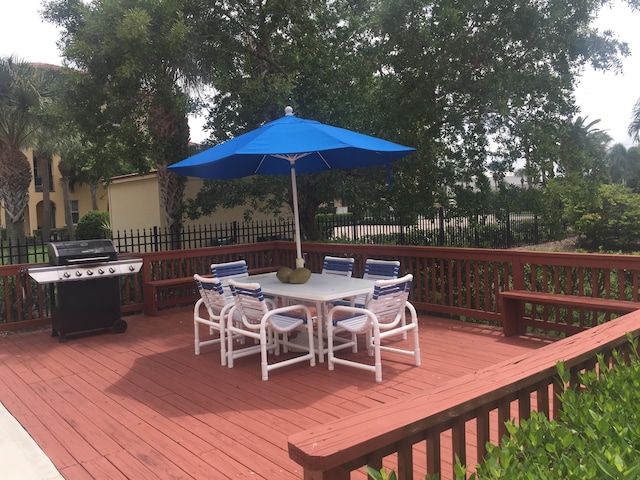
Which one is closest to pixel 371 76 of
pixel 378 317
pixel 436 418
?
pixel 378 317

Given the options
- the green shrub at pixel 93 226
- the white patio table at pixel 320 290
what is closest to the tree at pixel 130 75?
the white patio table at pixel 320 290

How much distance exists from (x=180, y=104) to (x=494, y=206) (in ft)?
18.9

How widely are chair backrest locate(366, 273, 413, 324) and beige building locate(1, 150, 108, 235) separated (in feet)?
102

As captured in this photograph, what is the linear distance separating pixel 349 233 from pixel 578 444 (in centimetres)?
1212

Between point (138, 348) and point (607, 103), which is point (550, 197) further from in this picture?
point (138, 348)

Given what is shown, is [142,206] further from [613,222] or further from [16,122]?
[613,222]

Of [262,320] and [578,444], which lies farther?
[262,320]

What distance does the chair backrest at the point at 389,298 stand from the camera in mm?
4527

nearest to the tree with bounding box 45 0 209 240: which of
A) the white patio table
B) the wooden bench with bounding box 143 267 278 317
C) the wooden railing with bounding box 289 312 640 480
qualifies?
the wooden bench with bounding box 143 267 278 317

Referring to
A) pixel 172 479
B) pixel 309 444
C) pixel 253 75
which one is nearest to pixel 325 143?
pixel 172 479

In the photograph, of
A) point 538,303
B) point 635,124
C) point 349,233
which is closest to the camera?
point 538,303

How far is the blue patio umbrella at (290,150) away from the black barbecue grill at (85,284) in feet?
4.66

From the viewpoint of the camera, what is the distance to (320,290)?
506cm

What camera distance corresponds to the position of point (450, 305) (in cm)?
674
